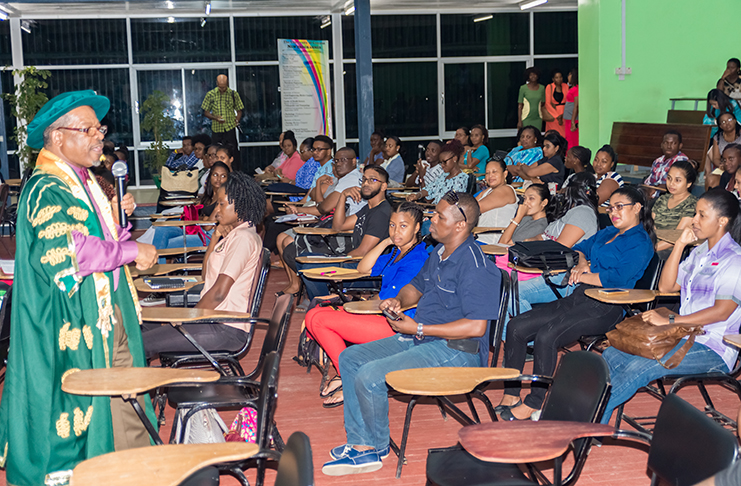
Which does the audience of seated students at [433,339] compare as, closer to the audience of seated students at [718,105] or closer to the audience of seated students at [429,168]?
the audience of seated students at [429,168]

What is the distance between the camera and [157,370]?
249cm

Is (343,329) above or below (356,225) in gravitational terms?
below

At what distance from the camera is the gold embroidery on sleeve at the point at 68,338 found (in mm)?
2578

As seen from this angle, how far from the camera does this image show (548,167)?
7754 millimetres

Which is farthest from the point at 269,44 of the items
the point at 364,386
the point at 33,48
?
the point at 364,386

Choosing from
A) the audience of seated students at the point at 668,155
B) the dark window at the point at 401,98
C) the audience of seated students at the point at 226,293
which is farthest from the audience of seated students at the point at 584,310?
the dark window at the point at 401,98

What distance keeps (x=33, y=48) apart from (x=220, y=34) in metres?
3.51

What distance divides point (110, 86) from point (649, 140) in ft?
32.2

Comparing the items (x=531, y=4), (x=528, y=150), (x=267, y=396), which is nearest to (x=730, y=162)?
(x=528, y=150)

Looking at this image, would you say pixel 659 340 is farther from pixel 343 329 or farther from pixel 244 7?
pixel 244 7

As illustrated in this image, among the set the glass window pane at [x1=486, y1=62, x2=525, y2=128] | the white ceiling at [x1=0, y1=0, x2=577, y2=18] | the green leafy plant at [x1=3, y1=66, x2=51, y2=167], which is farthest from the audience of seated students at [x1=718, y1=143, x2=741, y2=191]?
the green leafy plant at [x1=3, y1=66, x2=51, y2=167]

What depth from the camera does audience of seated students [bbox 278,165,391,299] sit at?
507 centimetres

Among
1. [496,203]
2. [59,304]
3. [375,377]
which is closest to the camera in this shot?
[59,304]

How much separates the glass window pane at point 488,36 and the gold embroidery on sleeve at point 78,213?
42.4ft
